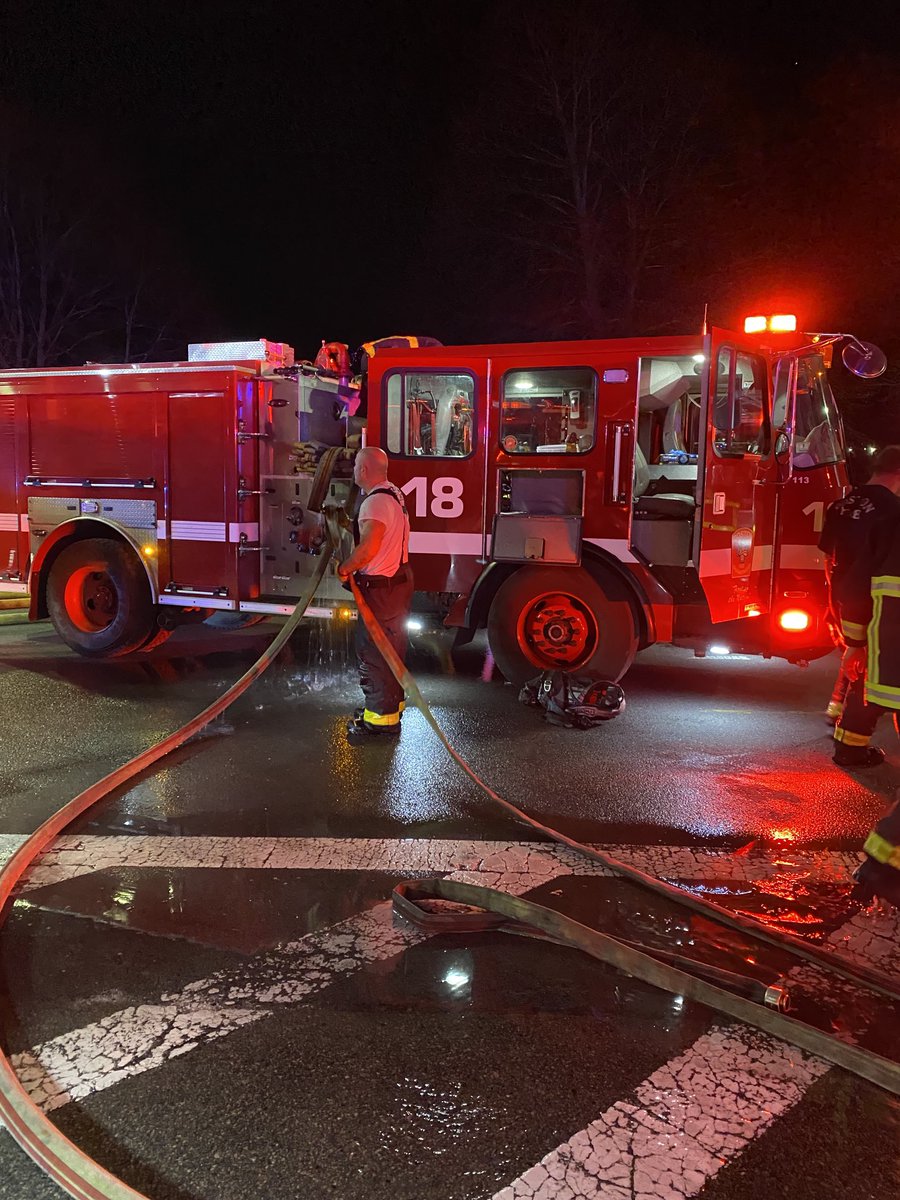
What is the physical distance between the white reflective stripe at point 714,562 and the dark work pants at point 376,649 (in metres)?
1.98

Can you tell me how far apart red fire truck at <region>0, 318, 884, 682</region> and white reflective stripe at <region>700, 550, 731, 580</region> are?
2 centimetres

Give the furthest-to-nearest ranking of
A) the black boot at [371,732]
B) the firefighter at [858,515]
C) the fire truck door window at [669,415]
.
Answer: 1. the fire truck door window at [669,415]
2. the black boot at [371,732]
3. the firefighter at [858,515]

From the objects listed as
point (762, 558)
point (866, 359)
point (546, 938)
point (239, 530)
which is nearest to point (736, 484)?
point (762, 558)

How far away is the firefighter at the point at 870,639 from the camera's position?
364 cm

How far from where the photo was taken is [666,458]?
24.6 feet

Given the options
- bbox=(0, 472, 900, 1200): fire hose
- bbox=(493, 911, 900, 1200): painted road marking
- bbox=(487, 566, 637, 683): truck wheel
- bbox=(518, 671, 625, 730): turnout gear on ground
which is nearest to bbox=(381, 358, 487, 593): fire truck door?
bbox=(487, 566, 637, 683): truck wheel

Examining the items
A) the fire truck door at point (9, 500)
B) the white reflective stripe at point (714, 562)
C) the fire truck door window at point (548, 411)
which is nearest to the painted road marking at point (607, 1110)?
the white reflective stripe at point (714, 562)

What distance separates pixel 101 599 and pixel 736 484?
5571mm

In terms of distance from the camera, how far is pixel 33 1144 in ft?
7.53

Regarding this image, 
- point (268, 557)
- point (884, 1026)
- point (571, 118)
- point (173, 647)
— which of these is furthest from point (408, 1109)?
point (571, 118)

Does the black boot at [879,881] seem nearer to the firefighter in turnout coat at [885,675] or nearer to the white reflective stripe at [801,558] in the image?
the firefighter in turnout coat at [885,675]

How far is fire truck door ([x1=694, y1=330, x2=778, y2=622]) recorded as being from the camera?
6312 millimetres

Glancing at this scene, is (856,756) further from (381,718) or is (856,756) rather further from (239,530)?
(239,530)

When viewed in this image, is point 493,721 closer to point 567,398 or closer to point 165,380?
point 567,398
